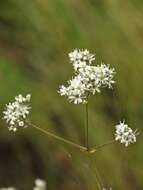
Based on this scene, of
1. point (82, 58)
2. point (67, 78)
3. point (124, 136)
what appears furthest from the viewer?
point (67, 78)

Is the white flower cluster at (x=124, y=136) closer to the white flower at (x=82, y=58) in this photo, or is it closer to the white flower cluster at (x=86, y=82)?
the white flower cluster at (x=86, y=82)

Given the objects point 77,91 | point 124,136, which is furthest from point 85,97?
point 124,136

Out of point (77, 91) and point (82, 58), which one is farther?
point (82, 58)

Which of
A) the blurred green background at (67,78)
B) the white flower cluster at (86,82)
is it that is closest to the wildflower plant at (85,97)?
the white flower cluster at (86,82)

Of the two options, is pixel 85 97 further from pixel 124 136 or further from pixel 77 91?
pixel 124 136

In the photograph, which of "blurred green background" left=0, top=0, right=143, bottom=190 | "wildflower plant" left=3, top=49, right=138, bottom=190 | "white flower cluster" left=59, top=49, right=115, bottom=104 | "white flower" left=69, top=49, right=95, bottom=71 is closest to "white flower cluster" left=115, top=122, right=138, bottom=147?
"wildflower plant" left=3, top=49, right=138, bottom=190

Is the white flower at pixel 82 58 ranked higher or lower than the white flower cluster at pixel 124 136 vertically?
higher

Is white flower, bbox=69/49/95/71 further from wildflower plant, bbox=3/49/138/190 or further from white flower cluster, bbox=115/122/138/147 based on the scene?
white flower cluster, bbox=115/122/138/147

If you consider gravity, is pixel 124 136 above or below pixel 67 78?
below

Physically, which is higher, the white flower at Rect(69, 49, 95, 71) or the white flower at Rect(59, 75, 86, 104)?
the white flower at Rect(69, 49, 95, 71)

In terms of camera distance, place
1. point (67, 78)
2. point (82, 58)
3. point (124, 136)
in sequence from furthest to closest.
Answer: point (67, 78) → point (82, 58) → point (124, 136)
